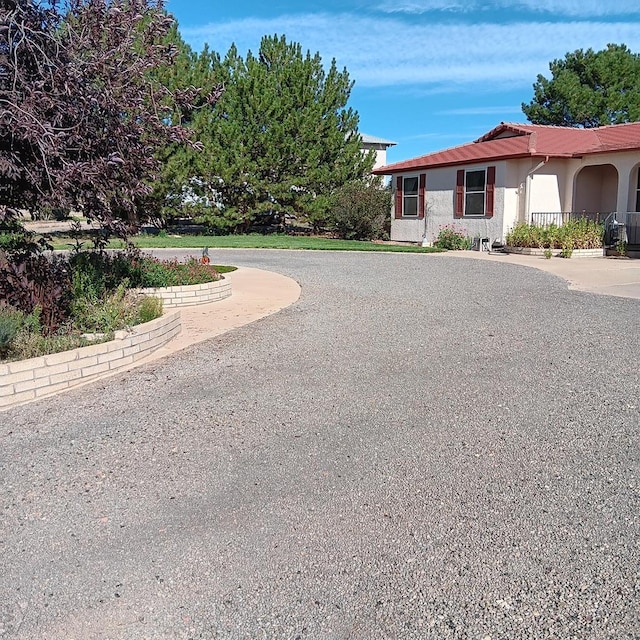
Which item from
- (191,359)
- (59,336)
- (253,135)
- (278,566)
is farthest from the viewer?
(253,135)

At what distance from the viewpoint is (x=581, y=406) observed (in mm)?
5246

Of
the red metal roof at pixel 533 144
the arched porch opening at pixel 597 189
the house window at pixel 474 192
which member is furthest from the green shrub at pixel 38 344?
the arched porch opening at pixel 597 189

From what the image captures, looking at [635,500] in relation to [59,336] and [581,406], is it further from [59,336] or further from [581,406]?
[59,336]

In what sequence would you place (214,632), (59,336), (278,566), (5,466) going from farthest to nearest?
(59,336) < (5,466) < (278,566) < (214,632)

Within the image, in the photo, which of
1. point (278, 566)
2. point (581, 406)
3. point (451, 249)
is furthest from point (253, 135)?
point (278, 566)

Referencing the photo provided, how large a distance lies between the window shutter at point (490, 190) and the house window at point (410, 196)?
3221 mm

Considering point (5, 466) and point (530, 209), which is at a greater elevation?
point (530, 209)

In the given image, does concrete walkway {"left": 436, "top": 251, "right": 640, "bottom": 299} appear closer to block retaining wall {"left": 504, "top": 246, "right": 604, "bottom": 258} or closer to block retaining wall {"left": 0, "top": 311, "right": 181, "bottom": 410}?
block retaining wall {"left": 504, "top": 246, "right": 604, "bottom": 258}

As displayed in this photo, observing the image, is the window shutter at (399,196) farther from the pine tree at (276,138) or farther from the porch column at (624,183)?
the porch column at (624,183)

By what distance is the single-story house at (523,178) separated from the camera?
2005 cm

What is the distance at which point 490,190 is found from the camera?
21.2 m

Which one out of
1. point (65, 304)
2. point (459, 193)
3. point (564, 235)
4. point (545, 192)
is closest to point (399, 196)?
point (459, 193)


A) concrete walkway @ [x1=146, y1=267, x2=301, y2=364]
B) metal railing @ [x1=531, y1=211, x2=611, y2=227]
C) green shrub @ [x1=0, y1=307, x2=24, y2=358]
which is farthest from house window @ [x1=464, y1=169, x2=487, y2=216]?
green shrub @ [x1=0, y1=307, x2=24, y2=358]

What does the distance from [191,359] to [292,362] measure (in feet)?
3.52
